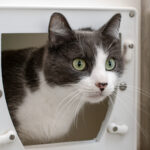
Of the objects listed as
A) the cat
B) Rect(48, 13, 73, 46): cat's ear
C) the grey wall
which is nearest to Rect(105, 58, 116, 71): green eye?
the cat

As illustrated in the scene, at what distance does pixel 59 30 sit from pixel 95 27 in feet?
0.35

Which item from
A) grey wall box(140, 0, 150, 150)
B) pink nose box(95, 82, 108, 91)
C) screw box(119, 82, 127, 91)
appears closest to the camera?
pink nose box(95, 82, 108, 91)

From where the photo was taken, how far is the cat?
2.09ft

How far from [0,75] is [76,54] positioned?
19cm

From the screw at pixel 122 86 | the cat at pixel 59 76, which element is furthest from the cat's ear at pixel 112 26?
the screw at pixel 122 86

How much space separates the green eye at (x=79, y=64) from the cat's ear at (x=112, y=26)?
0.32 ft

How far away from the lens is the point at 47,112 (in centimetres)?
68

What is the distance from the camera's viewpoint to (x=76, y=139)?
72 centimetres

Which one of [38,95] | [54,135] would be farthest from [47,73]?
[54,135]

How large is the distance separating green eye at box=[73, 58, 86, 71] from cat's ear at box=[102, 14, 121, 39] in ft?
0.32

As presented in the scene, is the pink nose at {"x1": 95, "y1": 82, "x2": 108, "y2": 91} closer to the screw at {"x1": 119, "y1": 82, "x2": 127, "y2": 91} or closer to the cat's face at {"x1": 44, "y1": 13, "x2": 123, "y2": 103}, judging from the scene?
the cat's face at {"x1": 44, "y1": 13, "x2": 123, "y2": 103}

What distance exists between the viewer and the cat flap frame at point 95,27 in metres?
0.64

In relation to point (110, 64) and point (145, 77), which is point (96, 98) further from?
point (145, 77)

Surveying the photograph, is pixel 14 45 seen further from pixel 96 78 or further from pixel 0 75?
pixel 96 78
